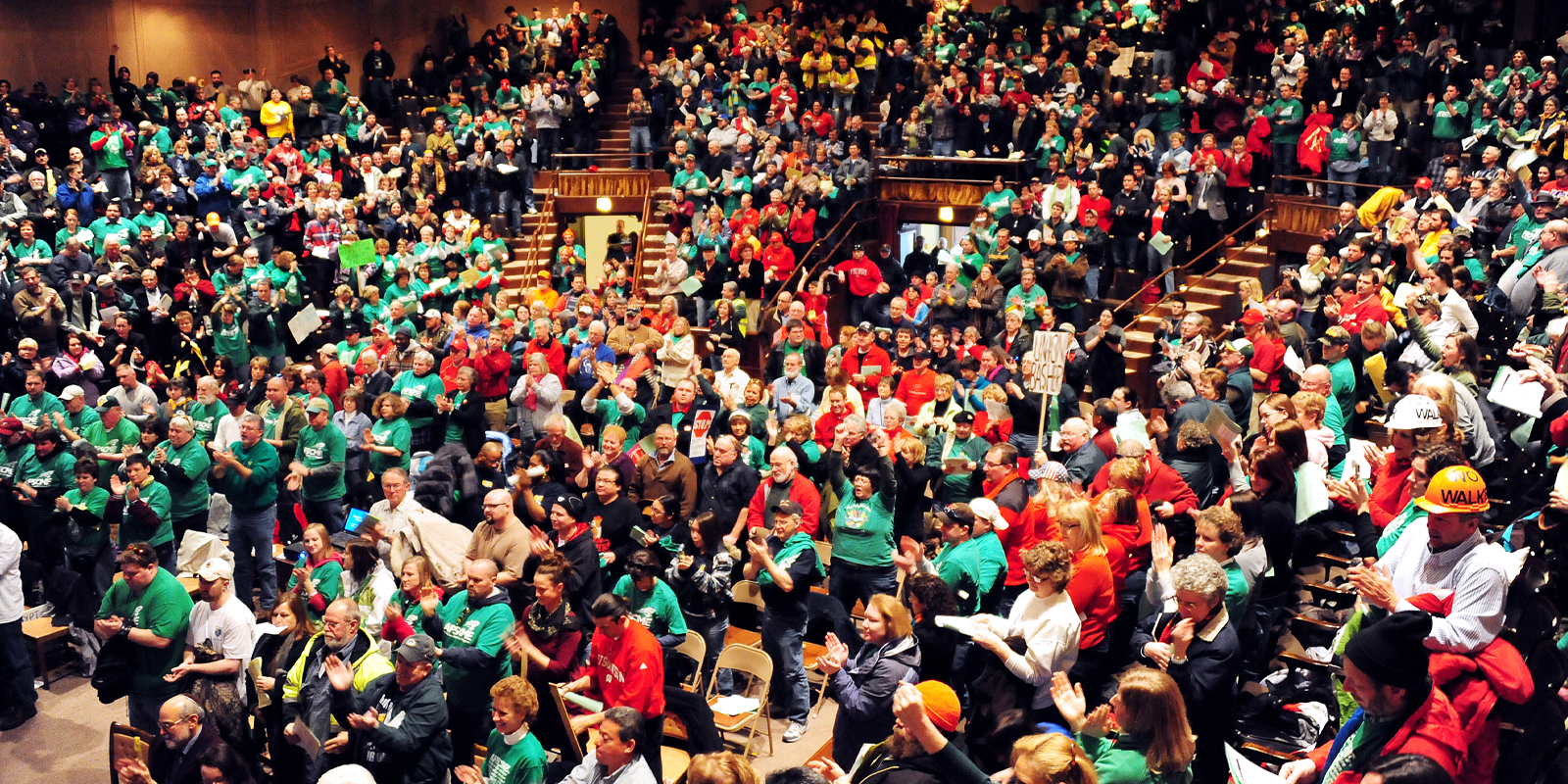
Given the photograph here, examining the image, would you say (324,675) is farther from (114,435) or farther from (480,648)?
(114,435)

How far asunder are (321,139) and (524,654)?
14.7m

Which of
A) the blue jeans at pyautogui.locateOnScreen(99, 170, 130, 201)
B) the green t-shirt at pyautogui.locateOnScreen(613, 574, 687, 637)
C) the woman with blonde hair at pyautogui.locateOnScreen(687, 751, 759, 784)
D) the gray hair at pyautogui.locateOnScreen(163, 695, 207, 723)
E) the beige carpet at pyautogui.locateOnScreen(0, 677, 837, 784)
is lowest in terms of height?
the beige carpet at pyautogui.locateOnScreen(0, 677, 837, 784)

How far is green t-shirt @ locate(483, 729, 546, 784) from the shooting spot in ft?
19.6

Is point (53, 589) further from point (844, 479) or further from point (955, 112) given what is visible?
point (955, 112)

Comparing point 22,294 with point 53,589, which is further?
point 22,294

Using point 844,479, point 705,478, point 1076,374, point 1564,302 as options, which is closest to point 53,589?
Result: point 705,478

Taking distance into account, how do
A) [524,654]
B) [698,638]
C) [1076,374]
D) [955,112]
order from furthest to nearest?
[955,112] → [1076,374] → [698,638] → [524,654]

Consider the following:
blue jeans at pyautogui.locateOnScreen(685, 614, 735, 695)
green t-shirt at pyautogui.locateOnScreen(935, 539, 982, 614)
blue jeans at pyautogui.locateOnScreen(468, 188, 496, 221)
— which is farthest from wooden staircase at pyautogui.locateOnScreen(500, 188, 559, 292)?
green t-shirt at pyautogui.locateOnScreen(935, 539, 982, 614)

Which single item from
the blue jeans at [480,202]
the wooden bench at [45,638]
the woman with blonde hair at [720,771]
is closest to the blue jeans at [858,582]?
the woman with blonde hair at [720,771]

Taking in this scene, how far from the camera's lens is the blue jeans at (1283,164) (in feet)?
56.7

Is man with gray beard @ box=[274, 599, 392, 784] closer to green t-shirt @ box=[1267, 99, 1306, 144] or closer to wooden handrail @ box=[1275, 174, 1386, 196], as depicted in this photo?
wooden handrail @ box=[1275, 174, 1386, 196]

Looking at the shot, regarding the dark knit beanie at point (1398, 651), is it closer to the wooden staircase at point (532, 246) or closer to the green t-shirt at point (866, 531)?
the green t-shirt at point (866, 531)

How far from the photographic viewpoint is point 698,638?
784 cm

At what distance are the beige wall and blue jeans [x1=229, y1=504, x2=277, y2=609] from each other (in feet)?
44.3
